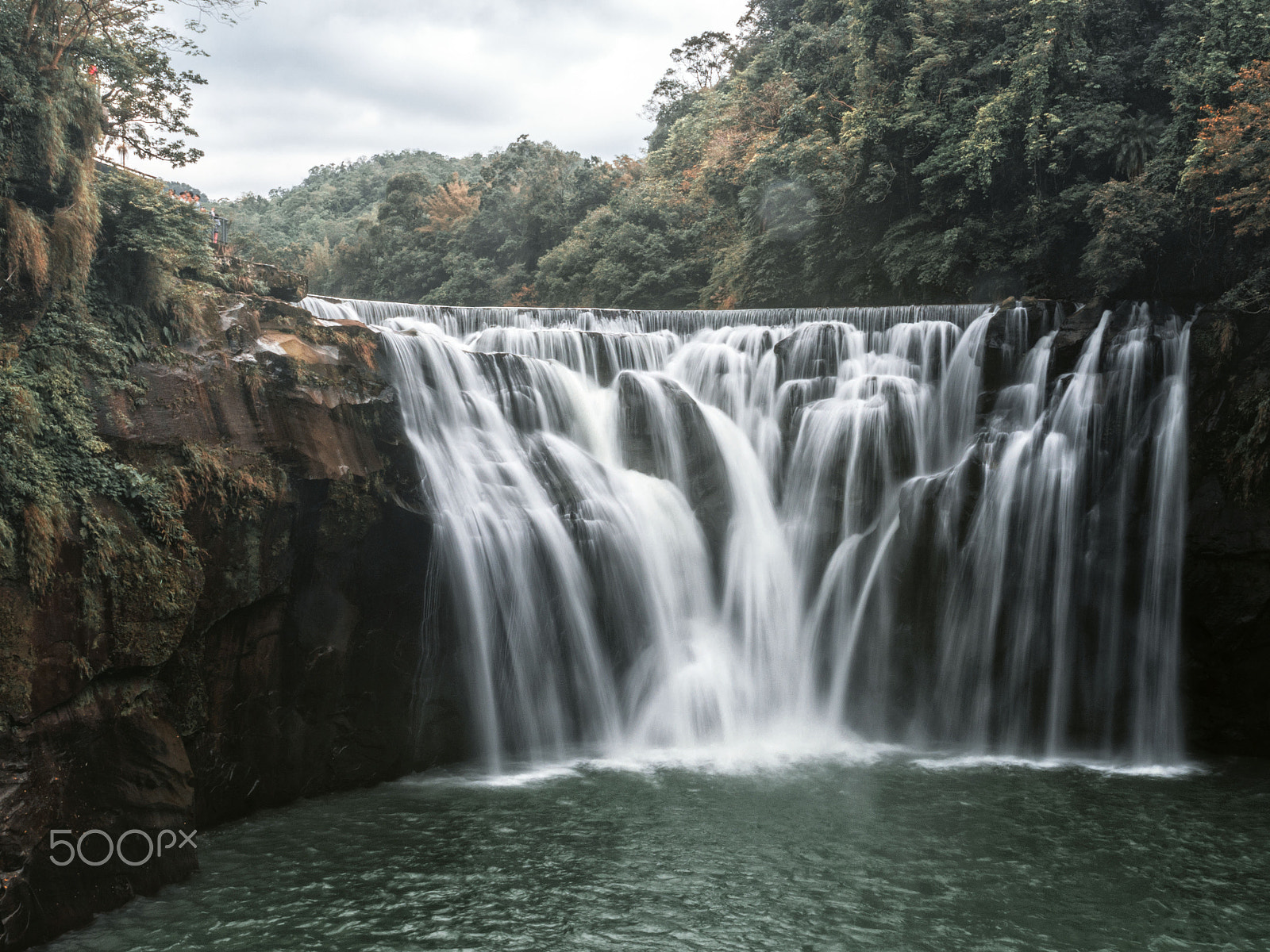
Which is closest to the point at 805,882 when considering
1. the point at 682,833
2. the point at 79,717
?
the point at 682,833

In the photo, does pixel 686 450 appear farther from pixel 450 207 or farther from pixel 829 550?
pixel 450 207

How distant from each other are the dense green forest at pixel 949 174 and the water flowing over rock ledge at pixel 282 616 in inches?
134

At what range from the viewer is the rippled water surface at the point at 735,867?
7.34m

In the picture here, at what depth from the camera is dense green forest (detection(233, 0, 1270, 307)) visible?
623 inches

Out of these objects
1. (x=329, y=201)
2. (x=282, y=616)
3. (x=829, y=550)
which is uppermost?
(x=329, y=201)

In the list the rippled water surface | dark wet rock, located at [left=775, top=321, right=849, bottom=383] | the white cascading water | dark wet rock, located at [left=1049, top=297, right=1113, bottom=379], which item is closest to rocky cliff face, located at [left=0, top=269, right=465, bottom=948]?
the rippled water surface

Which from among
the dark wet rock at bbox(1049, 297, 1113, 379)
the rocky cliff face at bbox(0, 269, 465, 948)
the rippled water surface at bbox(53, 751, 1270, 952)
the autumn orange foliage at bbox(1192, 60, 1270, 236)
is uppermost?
the autumn orange foliage at bbox(1192, 60, 1270, 236)

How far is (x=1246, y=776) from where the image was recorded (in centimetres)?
1120

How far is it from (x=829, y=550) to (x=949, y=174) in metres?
11.4

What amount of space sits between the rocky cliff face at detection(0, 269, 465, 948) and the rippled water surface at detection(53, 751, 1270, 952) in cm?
54

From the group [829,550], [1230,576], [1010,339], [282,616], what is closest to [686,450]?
[829,550]

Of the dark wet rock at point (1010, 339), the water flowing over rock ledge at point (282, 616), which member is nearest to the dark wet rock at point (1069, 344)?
the water flowing over rock ledge at point (282, 616)

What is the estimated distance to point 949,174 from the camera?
67.8 feet

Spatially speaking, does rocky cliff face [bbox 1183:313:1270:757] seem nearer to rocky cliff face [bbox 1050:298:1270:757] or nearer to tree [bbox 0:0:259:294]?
rocky cliff face [bbox 1050:298:1270:757]
